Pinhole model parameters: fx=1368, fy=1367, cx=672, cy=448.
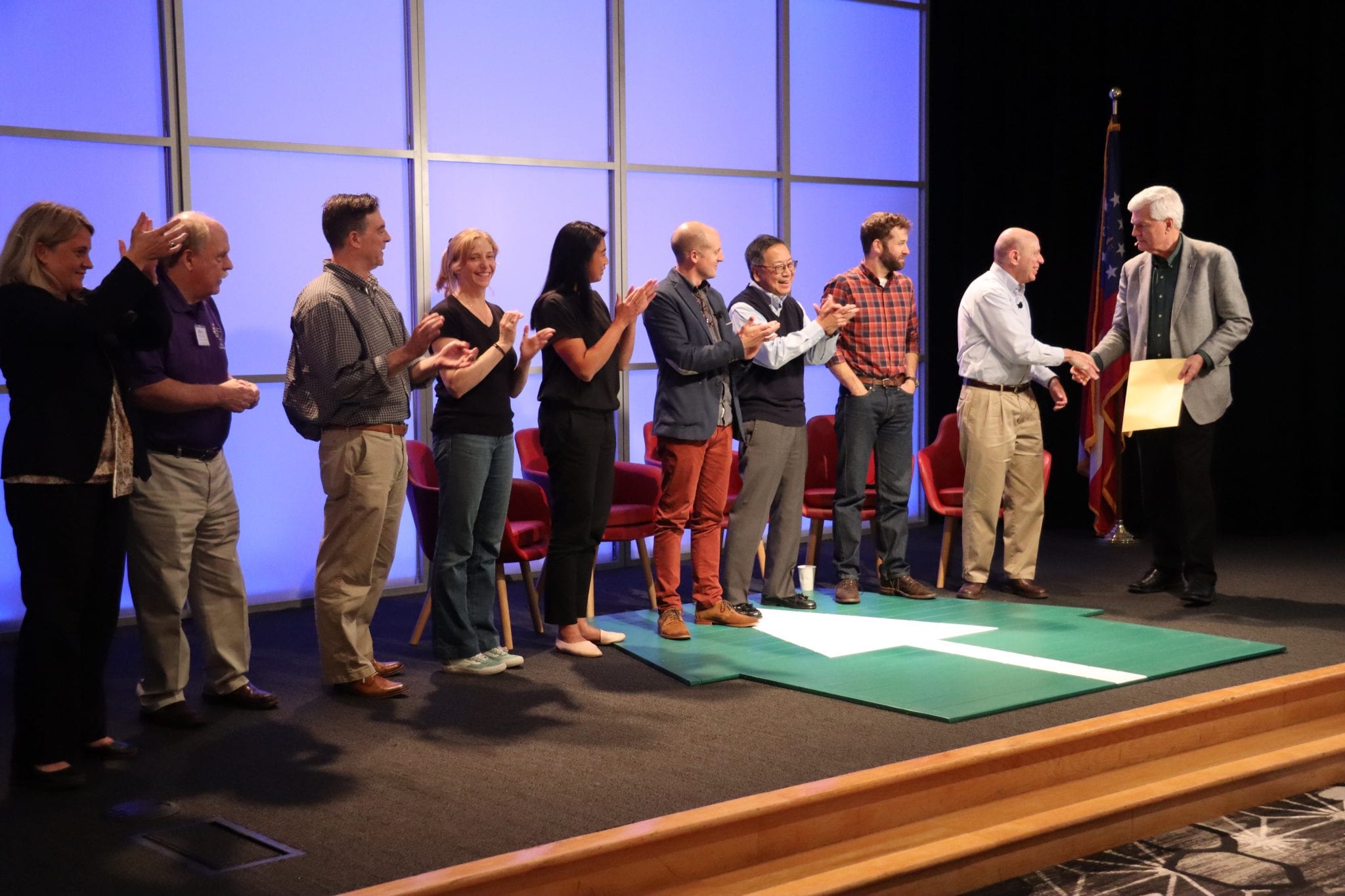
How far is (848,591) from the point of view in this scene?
18.9 ft

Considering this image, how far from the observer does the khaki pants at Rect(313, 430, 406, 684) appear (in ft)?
13.6

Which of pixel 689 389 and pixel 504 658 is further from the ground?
pixel 689 389

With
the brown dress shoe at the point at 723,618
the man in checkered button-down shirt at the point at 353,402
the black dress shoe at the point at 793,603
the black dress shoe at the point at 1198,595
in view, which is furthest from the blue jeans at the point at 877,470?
the man in checkered button-down shirt at the point at 353,402

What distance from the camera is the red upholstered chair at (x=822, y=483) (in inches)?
246

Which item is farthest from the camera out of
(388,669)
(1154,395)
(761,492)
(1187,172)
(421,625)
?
(1187,172)

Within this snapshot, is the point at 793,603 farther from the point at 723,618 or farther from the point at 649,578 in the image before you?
the point at 649,578

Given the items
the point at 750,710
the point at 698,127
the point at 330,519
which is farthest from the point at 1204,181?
the point at 330,519

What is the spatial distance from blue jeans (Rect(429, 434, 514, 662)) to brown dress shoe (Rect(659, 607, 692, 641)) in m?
0.67

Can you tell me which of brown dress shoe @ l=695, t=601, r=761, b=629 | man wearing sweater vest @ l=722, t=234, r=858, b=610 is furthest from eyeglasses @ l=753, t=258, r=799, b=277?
brown dress shoe @ l=695, t=601, r=761, b=629

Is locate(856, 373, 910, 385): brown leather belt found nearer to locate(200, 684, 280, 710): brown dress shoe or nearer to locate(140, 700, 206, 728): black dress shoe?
locate(200, 684, 280, 710): brown dress shoe

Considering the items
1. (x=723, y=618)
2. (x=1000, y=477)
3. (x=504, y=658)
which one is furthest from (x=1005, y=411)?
(x=504, y=658)

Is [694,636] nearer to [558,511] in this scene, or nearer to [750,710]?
[558,511]

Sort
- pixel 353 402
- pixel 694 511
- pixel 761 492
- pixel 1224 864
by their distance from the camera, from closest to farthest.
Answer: pixel 1224 864
pixel 353 402
pixel 694 511
pixel 761 492

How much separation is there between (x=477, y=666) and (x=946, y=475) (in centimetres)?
283
